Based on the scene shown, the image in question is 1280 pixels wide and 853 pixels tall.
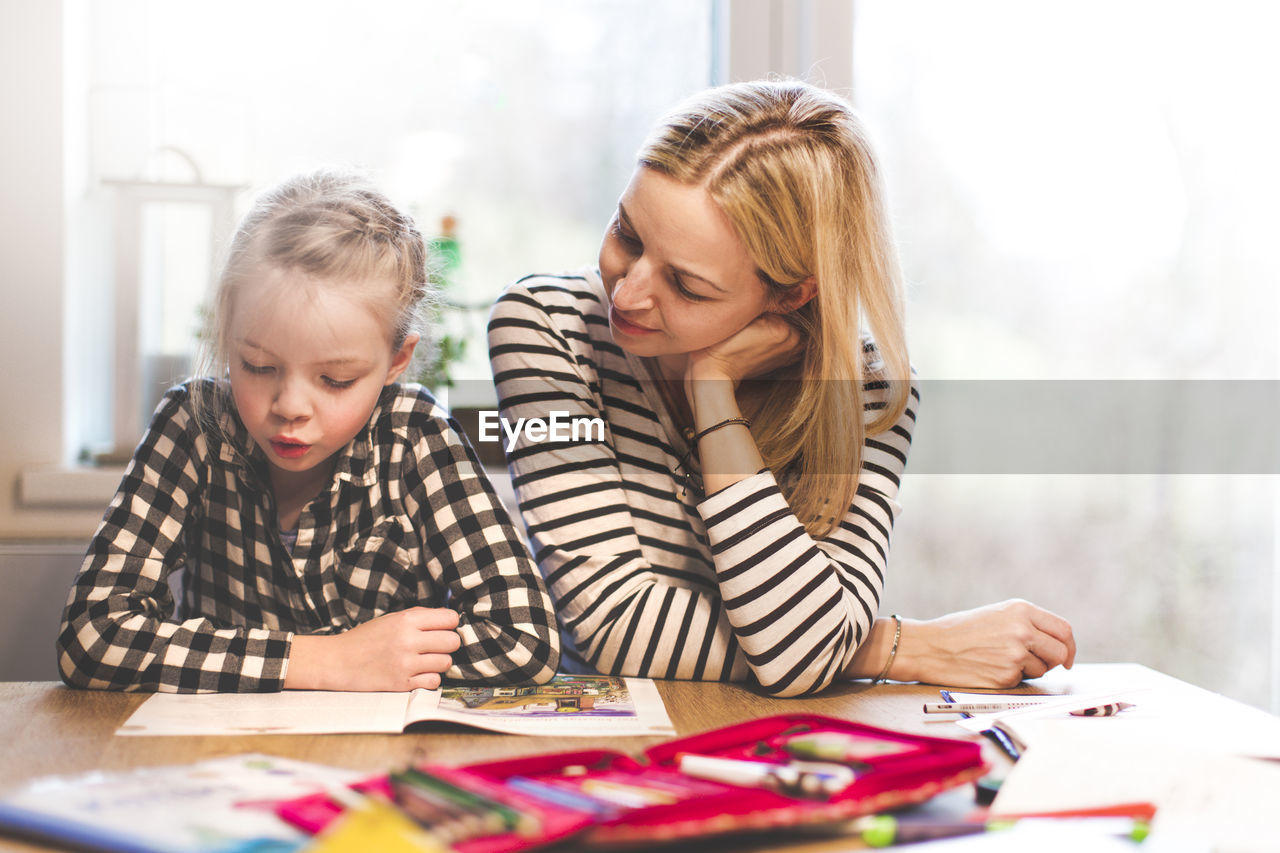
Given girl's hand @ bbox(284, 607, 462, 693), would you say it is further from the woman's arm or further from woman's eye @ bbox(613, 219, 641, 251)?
woman's eye @ bbox(613, 219, 641, 251)

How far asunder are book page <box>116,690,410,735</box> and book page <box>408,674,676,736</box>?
29mm

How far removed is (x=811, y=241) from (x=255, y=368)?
1.82 ft

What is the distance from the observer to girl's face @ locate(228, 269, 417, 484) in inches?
35.6

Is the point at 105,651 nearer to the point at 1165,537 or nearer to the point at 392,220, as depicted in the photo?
the point at 392,220

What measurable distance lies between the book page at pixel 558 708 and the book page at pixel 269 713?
29 mm

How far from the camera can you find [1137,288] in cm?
181

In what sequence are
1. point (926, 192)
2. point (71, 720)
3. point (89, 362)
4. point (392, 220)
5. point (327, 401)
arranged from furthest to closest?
point (926, 192), point (89, 362), point (392, 220), point (327, 401), point (71, 720)

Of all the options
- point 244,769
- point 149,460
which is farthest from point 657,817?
point 149,460

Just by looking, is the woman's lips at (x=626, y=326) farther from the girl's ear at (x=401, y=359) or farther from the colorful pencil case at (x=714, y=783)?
the colorful pencil case at (x=714, y=783)

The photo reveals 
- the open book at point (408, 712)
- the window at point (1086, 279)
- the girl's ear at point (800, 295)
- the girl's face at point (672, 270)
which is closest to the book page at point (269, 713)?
the open book at point (408, 712)

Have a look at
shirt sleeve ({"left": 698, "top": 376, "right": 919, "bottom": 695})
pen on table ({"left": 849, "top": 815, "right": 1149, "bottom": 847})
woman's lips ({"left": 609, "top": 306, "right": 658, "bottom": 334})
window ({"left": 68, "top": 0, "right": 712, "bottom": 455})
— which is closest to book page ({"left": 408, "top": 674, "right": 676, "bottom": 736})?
shirt sleeve ({"left": 698, "top": 376, "right": 919, "bottom": 695})

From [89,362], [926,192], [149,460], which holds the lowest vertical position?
[149,460]

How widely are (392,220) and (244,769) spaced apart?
23.8 inches

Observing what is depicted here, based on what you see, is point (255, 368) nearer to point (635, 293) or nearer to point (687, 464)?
point (635, 293)
